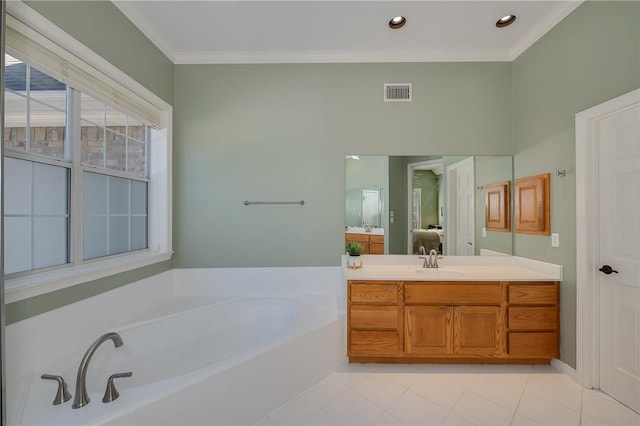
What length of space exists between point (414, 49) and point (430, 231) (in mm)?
1758

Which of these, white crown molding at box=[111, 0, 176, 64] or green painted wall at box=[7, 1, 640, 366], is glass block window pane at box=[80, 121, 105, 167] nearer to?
green painted wall at box=[7, 1, 640, 366]

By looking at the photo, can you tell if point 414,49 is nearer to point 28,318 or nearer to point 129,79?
point 129,79

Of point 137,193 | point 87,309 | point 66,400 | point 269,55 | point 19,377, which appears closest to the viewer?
point 66,400

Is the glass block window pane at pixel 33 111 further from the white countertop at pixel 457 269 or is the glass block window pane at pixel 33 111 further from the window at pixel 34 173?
the white countertop at pixel 457 269

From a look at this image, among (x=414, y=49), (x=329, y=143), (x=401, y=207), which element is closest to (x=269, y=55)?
(x=329, y=143)

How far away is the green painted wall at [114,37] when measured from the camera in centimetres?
155

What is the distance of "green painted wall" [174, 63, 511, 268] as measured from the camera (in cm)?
265

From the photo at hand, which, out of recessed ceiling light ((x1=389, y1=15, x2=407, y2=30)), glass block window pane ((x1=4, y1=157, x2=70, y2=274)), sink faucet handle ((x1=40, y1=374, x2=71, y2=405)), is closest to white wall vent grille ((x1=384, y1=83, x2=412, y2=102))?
recessed ceiling light ((x1=389, y1=15, x2=407, y2=30))

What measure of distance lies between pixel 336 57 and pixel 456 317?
257 centimetres

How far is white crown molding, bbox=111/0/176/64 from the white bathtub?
6.79ft

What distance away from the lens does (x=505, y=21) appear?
220cm

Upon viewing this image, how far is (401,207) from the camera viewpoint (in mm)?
2715

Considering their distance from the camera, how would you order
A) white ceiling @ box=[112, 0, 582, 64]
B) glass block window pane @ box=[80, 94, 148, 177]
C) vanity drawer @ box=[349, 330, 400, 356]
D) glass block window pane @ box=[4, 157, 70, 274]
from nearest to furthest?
glass block window pane @ box=[4, 157, 70, 274] → glass block window pane @ box=[80, 94, 148, 177] → white ceiling @ box=[112, 0, 582, 64] → vanity drawer @ box=[349, 330, 400, 356]

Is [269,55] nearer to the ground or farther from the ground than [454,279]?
farther from the ground
